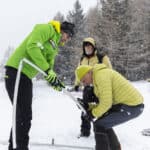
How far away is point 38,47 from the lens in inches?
205

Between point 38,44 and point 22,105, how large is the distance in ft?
2.55

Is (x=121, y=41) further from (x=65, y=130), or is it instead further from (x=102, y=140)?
(x=102, y=140)

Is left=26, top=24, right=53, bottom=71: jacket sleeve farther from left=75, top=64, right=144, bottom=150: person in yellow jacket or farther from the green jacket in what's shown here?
left=75, top=64, right=144, bottom=150: person in yellow jacket

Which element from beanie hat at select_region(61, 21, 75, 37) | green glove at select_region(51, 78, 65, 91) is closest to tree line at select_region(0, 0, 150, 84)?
beanie hat at select_region(61, 21, 75, 37)

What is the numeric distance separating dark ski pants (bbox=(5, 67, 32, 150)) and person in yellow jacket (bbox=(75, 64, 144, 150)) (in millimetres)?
675

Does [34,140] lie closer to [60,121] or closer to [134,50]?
[60,121]

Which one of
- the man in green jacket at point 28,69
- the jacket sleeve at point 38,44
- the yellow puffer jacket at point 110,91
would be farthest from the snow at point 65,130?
the jacket sleeve at point 38,44

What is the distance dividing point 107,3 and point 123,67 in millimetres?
6873

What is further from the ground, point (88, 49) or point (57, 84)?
point (88, 49)

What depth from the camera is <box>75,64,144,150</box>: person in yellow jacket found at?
5125mm

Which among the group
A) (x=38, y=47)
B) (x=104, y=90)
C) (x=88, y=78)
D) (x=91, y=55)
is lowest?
(x=104, y=90)

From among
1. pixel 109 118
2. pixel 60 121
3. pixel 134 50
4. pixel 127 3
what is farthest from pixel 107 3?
Result: pixel 109 118

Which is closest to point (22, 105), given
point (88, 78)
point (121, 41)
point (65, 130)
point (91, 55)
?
point (88, 78)

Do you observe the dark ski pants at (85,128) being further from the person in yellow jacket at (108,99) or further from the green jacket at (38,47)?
the green jacket at (38,47)
